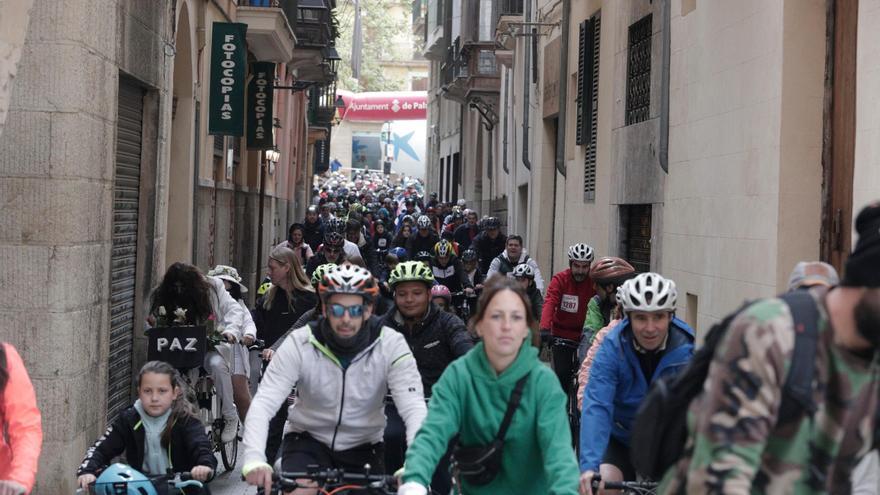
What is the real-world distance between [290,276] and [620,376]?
5.26 m

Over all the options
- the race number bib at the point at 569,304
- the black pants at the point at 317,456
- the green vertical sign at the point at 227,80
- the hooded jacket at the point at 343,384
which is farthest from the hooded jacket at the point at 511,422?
the green vertical sign at the point at 227,80

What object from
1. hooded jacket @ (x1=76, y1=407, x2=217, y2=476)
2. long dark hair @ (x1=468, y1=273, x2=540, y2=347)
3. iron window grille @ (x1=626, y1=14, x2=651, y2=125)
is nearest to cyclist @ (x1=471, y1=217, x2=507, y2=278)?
iron window grille @ (x1=626, y1=14, x2=651, y2=125)

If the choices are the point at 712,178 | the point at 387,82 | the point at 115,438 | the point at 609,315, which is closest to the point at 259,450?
the point at 115,438

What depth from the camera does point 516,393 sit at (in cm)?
542

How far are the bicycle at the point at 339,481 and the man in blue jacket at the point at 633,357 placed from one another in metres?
1.25

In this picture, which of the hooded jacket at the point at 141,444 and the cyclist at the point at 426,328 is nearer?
the hooded jacket at the point at 141,444

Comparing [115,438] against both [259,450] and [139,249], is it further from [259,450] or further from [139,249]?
[139,249]

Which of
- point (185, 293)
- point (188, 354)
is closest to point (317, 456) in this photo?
point (188, 354)

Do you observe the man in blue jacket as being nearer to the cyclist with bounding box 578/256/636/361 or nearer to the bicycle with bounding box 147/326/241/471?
the cyclist with bounding box 578/256/636/361

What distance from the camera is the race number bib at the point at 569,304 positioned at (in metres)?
12.9

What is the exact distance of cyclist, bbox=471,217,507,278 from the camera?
2060 cm

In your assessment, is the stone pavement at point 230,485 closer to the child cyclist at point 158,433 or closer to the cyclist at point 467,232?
the child cyclist at point 158,433

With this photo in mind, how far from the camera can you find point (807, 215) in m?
11.4

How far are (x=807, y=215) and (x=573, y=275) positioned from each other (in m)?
2.40
